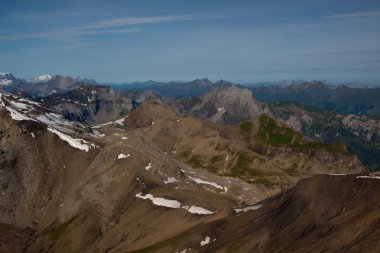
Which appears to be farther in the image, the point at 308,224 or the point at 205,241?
the point at 205,241

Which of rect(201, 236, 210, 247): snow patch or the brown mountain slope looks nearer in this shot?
the brown mountain slope

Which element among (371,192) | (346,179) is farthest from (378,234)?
(346,179)

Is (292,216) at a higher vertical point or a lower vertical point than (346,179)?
lower

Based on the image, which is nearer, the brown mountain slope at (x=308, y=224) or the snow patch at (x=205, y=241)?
the brown mountain slope at (x=308, y=224)

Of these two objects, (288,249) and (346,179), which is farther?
(346,179)

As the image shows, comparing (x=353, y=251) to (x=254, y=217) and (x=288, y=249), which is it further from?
(x=254, y=217)

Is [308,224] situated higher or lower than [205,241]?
higher

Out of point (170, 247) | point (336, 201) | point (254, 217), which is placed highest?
point (336, 201)

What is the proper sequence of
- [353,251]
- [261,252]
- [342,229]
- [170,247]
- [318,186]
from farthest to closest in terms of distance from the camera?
[170,247] < [318,186] < [261,252] < [342,229] < [353,251]

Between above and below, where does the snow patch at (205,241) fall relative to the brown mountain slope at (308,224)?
below

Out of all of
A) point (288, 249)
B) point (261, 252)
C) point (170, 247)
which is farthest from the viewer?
point (170, 247)

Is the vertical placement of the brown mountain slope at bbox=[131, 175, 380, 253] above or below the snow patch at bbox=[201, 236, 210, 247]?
above
